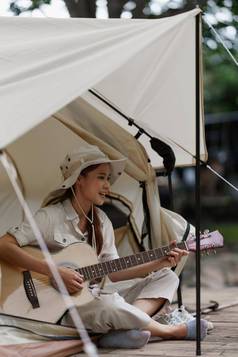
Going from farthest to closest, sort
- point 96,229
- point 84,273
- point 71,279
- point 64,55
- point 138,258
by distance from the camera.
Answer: point 96,229 → point 138,258 → point 84,273 → point 71,279 → point 64,55

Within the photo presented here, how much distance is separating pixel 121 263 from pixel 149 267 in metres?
0.21

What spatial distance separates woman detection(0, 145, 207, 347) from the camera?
4242 millimetres

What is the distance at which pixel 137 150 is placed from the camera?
5117 mm

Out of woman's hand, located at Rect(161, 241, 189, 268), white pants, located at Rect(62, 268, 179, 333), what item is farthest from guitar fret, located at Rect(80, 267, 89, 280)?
woman's hand, located at Rect(161, 241, 189, 268)

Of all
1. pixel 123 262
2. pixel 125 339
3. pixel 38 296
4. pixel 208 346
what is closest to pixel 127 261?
pixel 123 262

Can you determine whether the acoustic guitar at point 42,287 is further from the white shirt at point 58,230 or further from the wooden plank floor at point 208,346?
the wooden plank floor at point 208,346

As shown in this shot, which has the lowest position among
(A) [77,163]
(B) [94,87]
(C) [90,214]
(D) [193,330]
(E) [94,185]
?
(D) [193,330]

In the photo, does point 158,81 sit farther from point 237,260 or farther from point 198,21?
point 237,260

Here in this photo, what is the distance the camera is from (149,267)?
4.50m

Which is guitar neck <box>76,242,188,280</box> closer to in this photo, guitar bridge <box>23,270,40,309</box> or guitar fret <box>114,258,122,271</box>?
guitar fret <box>114,258,122,271</box>

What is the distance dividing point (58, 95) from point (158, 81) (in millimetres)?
1722

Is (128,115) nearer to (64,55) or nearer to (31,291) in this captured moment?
(31,291)

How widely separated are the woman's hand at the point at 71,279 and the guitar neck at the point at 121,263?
70 mm

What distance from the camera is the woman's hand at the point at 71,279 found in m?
4.20
